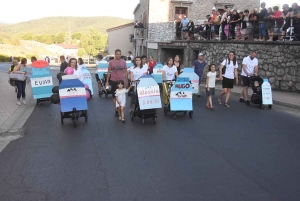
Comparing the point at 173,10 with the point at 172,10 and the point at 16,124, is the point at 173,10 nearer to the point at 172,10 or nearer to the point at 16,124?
the point at 172,10

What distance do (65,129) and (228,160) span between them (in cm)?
421

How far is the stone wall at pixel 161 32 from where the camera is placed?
26.1 m

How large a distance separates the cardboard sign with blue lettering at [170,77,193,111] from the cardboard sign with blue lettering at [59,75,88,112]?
2551 mm

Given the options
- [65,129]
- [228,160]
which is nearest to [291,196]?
[228,160]

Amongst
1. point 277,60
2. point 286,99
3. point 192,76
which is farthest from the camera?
point 277,60

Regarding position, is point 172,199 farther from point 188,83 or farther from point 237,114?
point 237,114

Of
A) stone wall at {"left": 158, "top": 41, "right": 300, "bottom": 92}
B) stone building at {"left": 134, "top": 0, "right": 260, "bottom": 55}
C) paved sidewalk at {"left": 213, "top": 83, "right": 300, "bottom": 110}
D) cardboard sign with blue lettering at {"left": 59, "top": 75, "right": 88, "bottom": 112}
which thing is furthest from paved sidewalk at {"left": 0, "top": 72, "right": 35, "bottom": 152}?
stone building at {"left": 134, "top": 0, "right": 260, "bottom": 55}

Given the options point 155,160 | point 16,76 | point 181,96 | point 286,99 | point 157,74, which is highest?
point 16,76

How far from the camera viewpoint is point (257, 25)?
54.3ft

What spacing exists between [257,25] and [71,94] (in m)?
11.3

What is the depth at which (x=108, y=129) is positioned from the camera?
831 cm

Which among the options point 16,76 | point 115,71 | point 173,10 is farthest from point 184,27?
point 115,71

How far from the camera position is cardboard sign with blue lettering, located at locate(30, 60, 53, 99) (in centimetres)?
1186

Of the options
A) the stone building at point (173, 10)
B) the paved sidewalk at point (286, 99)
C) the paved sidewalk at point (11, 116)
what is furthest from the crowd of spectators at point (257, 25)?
the paved sidewalk at point (11, 116)
